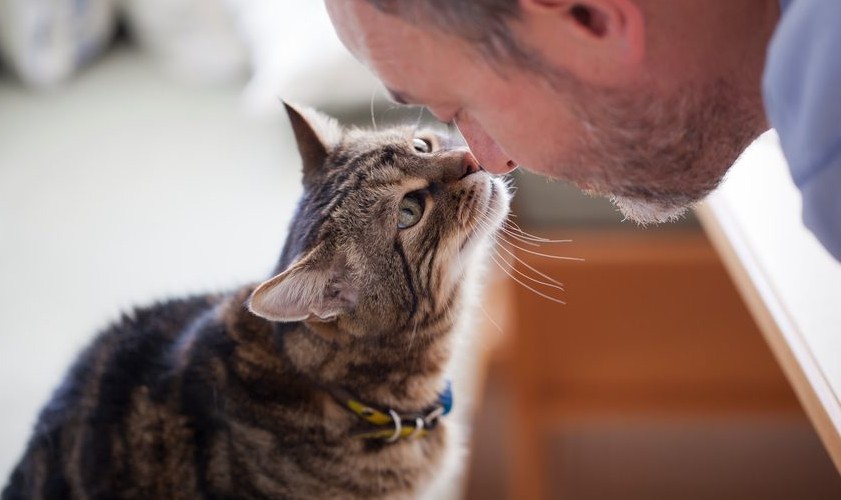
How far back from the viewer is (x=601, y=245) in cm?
192

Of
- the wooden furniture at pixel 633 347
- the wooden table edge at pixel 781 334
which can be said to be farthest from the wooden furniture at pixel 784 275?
the wooden furniture at pixel 633 347

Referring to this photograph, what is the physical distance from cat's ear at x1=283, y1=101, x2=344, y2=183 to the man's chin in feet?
1.49

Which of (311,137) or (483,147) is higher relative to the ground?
(311,137)

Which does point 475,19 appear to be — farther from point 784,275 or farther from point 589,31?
point 784,275

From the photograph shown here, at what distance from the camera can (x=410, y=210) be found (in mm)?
1146

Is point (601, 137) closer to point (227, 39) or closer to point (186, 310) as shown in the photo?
point (186, 310)

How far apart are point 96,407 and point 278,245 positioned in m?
0.57

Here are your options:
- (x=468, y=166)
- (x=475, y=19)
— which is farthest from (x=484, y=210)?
(x=475, y=19)

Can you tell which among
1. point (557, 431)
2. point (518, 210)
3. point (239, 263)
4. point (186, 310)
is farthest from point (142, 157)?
point (557, 431)

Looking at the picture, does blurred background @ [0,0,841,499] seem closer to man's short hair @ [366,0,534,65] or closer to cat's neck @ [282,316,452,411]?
cat's neck @ [282,316,452,411]

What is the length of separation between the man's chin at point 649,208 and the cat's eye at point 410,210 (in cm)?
28

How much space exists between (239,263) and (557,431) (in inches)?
33.5

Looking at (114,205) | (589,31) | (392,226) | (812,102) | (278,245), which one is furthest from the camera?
(114,205)

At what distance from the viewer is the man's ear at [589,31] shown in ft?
2.40
